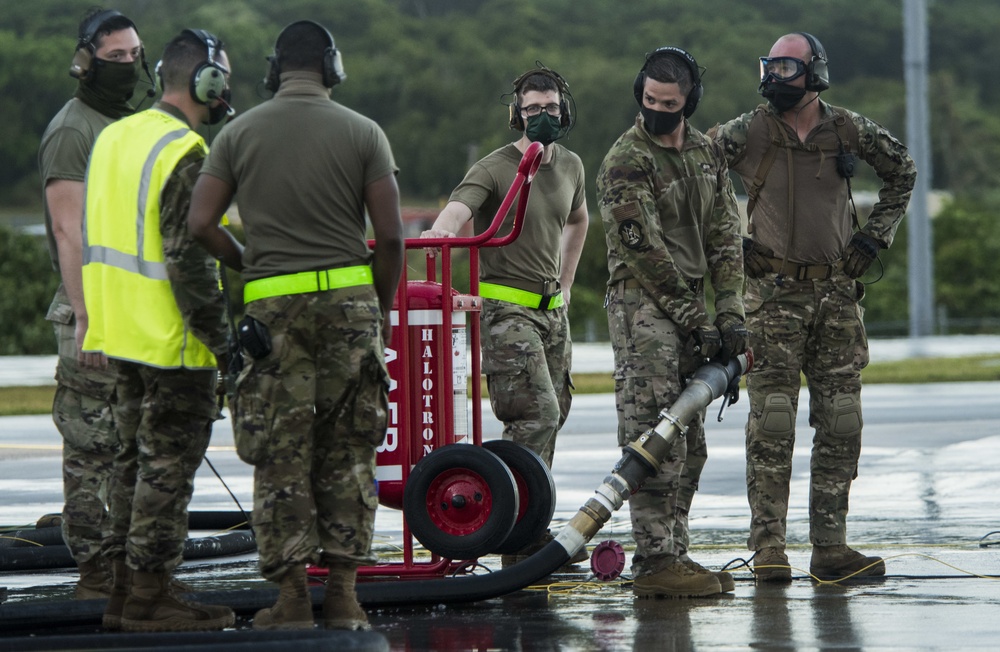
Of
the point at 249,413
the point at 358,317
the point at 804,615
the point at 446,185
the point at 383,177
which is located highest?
the point at 446,185

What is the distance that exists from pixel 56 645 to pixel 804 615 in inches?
107

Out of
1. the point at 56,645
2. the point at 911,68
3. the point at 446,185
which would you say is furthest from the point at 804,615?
the point at 446,185

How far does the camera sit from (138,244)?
5605 millimetres

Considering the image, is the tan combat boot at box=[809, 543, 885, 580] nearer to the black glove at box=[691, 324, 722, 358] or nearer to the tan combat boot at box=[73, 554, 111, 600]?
the black glove at box=[691, 324, 722, 358]

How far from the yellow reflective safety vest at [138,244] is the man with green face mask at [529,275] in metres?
1.77

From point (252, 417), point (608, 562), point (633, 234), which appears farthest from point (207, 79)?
point (608, 562)

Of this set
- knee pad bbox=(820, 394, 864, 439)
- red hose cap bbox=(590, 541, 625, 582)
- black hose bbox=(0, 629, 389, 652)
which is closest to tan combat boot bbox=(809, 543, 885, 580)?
knee pad bbox=(820, 394, 864, 439)

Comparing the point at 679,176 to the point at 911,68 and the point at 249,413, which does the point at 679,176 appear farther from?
the point at 911,68

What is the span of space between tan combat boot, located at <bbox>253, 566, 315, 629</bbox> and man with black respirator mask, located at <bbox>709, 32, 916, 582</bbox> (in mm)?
2465

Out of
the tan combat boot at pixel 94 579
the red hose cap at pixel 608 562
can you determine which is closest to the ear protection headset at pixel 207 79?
the tan combat boot at pixel 94 579

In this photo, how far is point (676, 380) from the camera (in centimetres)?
654

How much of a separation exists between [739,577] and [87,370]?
2.97m

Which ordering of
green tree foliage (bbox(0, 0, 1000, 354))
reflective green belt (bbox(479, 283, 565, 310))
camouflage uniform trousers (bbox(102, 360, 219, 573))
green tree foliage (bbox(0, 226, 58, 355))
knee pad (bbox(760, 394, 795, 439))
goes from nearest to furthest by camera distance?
camouflage uniform trousers (bbox(102, 360, 219, 573))
knee pad (bbox(760, 394, 795, 439))
reflective green belt (bbox(479, 283, 565, 310))
green tree foliage (bbox(0, 226, 58, 355))
green tree foliage (bbox(0, 0, 1000, 354))

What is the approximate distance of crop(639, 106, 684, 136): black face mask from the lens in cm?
650
